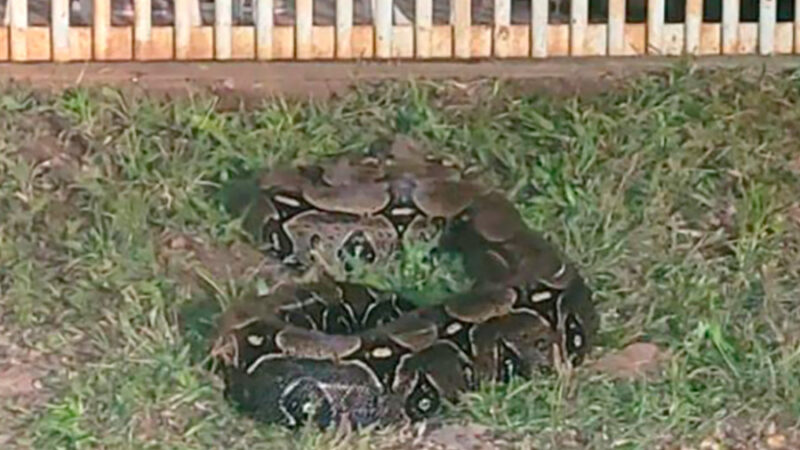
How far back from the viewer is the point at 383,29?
8.62 metres

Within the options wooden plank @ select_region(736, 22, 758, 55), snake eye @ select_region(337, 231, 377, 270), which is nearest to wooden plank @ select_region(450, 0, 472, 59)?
wooden plank @ select_region(736, 22, 758, 55)

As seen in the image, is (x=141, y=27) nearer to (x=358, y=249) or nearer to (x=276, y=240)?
(x=276, y=240)

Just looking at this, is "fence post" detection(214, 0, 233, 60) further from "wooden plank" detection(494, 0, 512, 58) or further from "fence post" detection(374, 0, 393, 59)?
"wooden plank" detection(494, 0, 512, 58)

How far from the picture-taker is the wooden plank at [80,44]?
852cm

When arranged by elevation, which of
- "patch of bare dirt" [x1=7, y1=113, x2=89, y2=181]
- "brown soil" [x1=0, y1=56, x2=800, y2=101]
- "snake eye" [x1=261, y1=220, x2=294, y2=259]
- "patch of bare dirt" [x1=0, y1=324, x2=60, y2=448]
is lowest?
"patch of bare dirt" [x1=0, y1=324, x2=60, y2=448]

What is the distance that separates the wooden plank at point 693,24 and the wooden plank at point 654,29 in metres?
0.12

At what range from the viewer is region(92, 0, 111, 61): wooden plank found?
848cm

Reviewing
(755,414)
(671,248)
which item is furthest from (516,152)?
(755,414)

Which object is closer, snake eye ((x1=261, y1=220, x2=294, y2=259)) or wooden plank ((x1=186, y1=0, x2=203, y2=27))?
snake eye ((x1=261, y1=220, x2=294, y2=259))

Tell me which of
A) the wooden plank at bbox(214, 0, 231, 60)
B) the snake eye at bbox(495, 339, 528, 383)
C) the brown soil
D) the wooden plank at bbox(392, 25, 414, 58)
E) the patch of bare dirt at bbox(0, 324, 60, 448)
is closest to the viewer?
the patch of bare dirt at bbox(0, 324, 60, 448)

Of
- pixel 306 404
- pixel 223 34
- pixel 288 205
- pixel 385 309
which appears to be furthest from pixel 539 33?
pixel 306 404

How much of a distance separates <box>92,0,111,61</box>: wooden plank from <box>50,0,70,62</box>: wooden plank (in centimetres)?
13

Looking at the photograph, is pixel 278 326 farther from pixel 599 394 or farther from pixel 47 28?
pixel 47 28

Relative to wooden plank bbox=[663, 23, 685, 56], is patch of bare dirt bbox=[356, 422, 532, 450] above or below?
below
